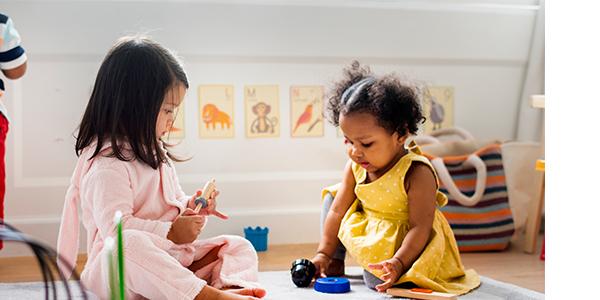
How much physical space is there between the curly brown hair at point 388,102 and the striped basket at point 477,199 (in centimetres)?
54

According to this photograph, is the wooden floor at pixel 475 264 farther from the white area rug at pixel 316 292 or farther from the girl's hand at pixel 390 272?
the girl's hand at pixel 390 272

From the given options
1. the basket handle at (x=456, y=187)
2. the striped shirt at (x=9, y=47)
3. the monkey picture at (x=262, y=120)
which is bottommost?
the basket handle at (x=456, y=187)

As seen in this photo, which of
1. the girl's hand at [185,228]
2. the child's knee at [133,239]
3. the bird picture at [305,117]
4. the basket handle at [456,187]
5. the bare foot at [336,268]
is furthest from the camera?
the bird picture at [305,117]

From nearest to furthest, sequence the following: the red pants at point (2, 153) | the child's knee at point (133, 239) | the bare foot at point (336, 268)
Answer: the child's knee at point (133, 239) < the bare foot at point (336, 268) < the red pants at point (2, 153)

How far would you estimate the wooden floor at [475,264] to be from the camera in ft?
5.74

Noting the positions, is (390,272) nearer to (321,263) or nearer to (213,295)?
(321,263)

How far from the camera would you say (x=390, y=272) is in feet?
4.87

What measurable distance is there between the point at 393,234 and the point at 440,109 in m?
0.92

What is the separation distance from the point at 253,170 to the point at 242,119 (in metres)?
0.15

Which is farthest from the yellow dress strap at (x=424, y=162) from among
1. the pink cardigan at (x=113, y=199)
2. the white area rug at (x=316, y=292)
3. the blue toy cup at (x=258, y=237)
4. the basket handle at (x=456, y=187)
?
the blue toy cup at (x=258, y=237)

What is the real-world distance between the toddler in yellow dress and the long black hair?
39 cm

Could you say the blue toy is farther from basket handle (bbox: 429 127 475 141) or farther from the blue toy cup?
basket handle (bbox: 429 127 475 141)
